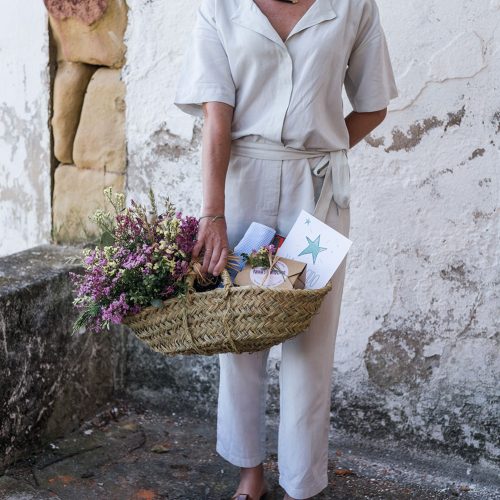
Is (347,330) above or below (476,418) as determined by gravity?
above

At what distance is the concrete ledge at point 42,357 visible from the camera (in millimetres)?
2795

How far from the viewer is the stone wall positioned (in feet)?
10.6

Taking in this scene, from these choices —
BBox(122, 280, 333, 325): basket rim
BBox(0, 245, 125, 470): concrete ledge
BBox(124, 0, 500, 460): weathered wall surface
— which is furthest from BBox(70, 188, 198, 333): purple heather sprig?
BBox(124, 0, 500, 460): weathered wall surface

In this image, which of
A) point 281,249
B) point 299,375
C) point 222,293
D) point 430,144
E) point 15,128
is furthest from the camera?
point 15,128

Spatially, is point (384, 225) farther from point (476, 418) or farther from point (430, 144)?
point (476, 418)

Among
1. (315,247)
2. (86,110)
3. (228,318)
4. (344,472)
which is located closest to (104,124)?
(86,110)

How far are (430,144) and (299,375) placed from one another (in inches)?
38.6

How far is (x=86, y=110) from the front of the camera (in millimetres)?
3328

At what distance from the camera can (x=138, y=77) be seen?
323 cm

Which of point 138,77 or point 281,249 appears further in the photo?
point 138,77

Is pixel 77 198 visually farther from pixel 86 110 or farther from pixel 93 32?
pixel 93 32

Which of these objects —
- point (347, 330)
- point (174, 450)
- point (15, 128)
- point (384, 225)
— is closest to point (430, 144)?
point (384, 225)

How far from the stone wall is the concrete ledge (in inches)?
8.6

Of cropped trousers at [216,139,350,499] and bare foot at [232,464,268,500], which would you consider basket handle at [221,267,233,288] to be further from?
bare foot at [232,464,268,500]
